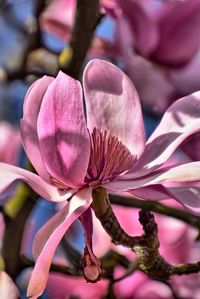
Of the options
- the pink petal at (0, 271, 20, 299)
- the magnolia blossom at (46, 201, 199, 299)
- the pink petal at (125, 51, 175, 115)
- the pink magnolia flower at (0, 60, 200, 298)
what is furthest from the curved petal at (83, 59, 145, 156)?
the pink petal at (125, 51, 175, 115)

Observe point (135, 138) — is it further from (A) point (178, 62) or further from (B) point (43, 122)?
(A) point (178, 62)

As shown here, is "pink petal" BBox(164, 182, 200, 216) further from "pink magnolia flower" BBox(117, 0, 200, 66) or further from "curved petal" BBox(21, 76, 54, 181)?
"pink magnolia flower" BBox(117, 0, 200, 66)

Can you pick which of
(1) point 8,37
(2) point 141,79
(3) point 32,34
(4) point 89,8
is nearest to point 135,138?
(4) point 89,8

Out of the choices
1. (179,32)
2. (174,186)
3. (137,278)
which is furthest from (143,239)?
(179,32)

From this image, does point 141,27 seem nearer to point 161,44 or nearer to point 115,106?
point 161,44

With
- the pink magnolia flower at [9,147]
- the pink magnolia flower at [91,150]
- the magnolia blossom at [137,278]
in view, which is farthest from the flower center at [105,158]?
the pink magnolia flower at [9,147]
